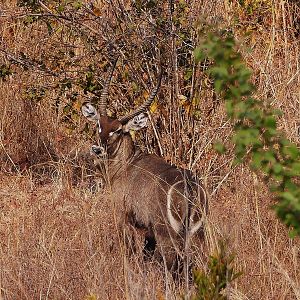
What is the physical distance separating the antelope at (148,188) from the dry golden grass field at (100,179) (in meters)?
0.15

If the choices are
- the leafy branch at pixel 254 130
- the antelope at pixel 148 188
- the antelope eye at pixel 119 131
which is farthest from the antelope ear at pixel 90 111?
the leafy branch at pixel 254 130

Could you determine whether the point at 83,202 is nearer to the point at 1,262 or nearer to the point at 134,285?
the point at 1,262

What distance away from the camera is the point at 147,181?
21.7 feet

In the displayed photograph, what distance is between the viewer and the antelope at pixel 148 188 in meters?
5.92

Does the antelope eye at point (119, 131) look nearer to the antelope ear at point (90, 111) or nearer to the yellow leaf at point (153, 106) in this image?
the antelope ear at point (90, 111)

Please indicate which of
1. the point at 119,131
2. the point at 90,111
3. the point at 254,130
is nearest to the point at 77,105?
the point at 90,111

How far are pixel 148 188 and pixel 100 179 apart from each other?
1351 millimetres

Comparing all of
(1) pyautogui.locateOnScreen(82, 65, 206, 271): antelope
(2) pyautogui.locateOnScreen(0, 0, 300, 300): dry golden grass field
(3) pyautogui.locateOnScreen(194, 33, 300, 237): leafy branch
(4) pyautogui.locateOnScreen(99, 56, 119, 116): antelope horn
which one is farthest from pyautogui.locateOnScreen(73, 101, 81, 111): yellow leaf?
(3) pyautogui.locateOnScreen(194, 33, 300, 237): leafy branch

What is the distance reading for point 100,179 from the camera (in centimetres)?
782

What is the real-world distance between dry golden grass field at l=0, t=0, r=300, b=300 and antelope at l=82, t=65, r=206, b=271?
15 centimetres

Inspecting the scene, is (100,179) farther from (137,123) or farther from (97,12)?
(97,12)

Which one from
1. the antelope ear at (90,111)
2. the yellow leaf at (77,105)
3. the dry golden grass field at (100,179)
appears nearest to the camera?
the dry golden grass field at (100,179)

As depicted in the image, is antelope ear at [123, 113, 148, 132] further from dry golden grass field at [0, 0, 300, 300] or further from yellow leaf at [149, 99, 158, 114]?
dry golden grass field at [0, 0, 300, 300]

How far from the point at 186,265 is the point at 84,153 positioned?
3.87 metres
